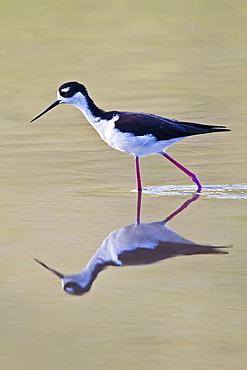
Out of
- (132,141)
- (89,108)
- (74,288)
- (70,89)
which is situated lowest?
(74,288)

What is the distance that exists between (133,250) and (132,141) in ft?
5.11

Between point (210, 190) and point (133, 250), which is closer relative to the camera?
point (133, 250)

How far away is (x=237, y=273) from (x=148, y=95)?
517cm

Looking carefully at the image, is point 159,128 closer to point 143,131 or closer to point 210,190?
point 143,131

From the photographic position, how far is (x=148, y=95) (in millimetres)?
9109

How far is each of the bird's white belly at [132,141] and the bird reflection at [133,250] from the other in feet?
3.47

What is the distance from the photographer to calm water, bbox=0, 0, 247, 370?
3.50 meters

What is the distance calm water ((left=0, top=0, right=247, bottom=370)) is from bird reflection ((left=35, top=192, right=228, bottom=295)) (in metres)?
0.06

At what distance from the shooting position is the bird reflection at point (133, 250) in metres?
4.22

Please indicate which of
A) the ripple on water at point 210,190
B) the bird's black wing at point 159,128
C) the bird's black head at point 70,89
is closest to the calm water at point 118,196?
the ripple on water at point 210,190

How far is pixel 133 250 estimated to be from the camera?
460cm

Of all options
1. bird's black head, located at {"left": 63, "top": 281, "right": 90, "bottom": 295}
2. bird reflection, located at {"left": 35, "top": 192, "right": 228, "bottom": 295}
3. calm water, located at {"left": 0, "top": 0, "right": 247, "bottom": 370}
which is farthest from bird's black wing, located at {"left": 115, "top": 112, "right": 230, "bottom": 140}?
bird's black head, located at {"left": 63, "top": 281, "right": 90, "bottom": 295}

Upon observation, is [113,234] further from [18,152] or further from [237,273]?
[18,152]

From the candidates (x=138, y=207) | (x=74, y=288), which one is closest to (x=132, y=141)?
(x=138, y=207)
